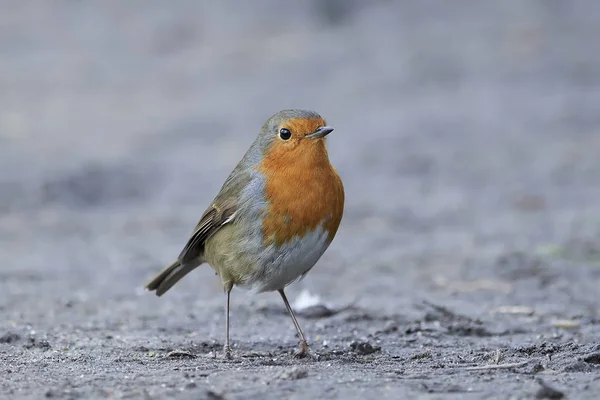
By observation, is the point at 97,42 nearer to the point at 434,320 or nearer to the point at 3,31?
the point at 3,31

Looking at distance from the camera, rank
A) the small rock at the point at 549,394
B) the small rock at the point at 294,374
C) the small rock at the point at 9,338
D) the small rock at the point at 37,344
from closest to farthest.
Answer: the small rock at the point at 549,394
the small rock at the point at 294,374
the small rock at the point at 37,344
the small rock at the point at 9,338

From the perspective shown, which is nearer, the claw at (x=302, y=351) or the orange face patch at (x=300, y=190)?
the orange face patch at (x=300, y=190)

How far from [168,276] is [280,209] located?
1452 millimetres

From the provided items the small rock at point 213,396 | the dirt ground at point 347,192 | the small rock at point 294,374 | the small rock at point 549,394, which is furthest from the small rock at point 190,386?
the small rock at point 549,394

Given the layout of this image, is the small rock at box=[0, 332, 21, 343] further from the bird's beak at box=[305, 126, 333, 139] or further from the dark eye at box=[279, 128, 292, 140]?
the bird's beak at box=[305, 126, 333, 139]

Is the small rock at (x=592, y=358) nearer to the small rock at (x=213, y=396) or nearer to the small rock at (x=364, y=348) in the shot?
the small rock at (x=364, y=348)

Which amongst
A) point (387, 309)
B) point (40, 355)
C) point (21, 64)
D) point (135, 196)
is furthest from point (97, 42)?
point (40, 355)

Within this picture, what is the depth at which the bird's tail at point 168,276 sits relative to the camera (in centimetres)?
671

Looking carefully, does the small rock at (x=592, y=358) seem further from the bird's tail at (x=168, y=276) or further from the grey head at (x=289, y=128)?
the bird's tail at (x=168, y=276)

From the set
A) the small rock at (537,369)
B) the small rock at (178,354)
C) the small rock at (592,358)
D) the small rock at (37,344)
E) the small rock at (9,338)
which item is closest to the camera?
the small rock at (537,369)

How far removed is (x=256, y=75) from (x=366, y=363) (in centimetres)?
1149

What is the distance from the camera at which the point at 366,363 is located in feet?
17.7

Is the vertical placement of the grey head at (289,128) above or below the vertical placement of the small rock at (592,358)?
above

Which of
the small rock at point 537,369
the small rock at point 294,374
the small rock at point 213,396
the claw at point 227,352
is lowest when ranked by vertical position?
the small rock at point 537,369
